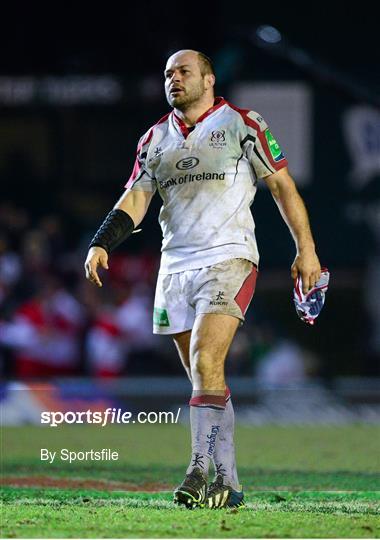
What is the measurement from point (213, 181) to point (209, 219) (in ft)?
0.66

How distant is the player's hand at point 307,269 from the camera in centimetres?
667

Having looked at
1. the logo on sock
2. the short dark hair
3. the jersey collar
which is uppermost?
the short dark hair

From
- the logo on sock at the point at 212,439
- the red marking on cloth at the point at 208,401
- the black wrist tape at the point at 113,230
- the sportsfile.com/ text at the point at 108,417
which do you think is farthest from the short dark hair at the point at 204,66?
the sportsfile.com/ text at the point at 108,417

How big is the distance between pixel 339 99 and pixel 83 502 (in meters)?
9.36

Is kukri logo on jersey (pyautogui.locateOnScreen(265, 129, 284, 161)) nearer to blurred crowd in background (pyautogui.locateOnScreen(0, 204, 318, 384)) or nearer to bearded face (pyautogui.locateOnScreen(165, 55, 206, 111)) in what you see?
bearded face (pyautogui.locateOnScreen(165, 55, 206, 111))

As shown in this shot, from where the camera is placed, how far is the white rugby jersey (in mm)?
6824

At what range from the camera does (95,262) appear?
6793mm

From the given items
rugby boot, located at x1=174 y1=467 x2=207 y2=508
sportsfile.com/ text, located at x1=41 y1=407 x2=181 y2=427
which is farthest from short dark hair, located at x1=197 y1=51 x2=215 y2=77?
sportsfile.com/ text, located at x1=41 y1=407 x2=181 y2=427

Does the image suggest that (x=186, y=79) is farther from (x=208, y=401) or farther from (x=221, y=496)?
(x=221, y=496)

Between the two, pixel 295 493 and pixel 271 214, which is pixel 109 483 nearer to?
pixel 295 493

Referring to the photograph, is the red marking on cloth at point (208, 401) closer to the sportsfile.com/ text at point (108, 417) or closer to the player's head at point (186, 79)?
the player's head at point (186, 79)

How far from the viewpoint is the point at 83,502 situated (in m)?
6.97

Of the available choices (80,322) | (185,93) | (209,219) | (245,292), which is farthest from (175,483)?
(80,322)

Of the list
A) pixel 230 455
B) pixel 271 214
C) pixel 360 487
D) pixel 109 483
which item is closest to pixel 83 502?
pixel 230 455
